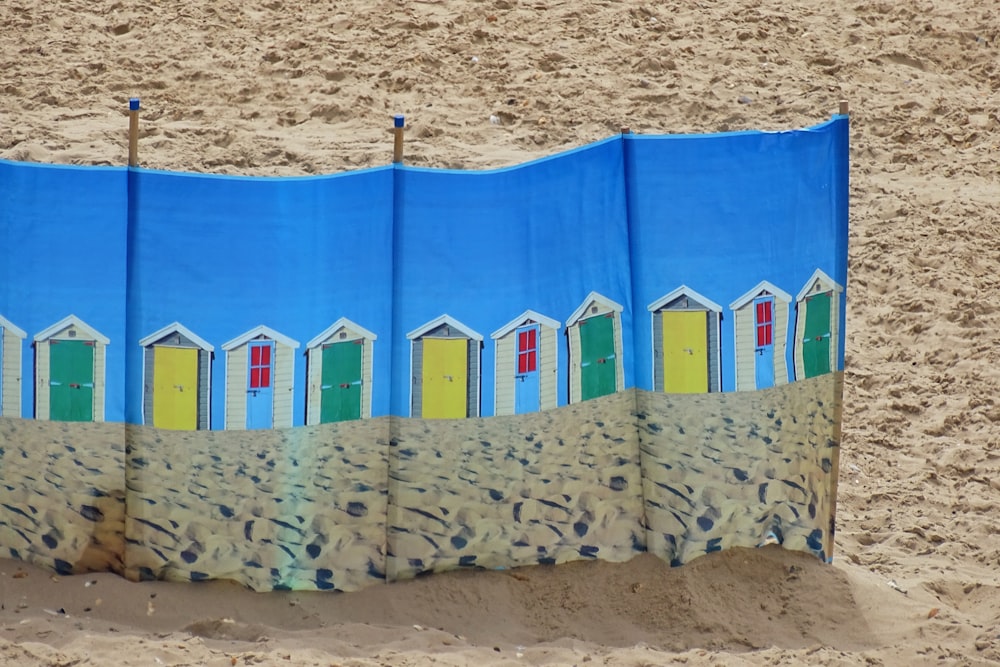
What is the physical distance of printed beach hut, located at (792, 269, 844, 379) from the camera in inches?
233

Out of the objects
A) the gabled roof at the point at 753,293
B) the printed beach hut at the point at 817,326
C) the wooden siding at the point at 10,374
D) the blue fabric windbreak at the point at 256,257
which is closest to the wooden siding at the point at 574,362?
the gabled roof at the point at 753,293

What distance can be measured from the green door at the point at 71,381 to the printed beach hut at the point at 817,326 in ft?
9.71

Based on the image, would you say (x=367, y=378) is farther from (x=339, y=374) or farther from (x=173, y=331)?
(x=173, y=331)

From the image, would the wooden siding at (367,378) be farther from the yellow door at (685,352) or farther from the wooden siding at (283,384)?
the yellow door at (685,352)

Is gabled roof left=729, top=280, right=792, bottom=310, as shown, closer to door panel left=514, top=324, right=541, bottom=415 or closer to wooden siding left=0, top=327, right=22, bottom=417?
door panel left=514, top=324, right=541, bottom=415

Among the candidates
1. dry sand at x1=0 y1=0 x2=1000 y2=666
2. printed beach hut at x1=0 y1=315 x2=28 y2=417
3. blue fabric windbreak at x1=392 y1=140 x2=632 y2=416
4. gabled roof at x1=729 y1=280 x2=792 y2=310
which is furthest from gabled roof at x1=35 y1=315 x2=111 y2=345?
gabled roof at x1=729 y1=280 x2=792 y2=310

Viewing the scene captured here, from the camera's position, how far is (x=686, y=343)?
5828 mm

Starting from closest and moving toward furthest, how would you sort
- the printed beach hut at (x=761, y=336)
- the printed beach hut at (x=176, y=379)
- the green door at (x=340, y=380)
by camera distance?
the printed beach hut at (x=176, y=379)
the green door at (x=340, y=380)
the printed beach hut at (x=761, y=336)

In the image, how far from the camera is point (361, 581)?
580 cm

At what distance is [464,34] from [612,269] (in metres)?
4.56

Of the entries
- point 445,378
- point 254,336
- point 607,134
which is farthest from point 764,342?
point 607,134

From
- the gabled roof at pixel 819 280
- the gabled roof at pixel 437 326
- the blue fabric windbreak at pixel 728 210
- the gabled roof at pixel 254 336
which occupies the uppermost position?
the blue fabric windbreak at pixel 728 210

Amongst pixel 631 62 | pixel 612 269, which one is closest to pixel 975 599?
pixel 612 269

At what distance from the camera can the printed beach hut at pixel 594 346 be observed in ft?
18.9
